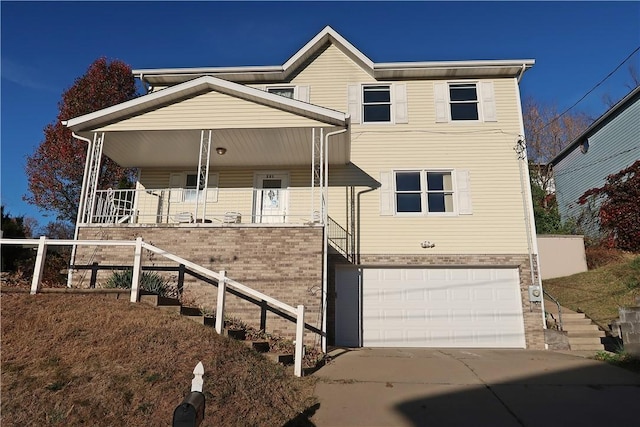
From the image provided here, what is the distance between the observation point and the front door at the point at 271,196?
12.2 meters

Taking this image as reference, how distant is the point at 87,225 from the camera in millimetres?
9430

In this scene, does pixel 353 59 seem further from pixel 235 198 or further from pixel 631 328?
pixel 631 328

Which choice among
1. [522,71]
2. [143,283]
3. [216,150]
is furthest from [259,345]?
[522,71]

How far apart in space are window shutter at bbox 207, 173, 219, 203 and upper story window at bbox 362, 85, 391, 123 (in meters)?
5.06

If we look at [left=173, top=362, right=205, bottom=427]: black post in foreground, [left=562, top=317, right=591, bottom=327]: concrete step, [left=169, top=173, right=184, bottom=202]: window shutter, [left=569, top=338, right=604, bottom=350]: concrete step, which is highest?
[left=169, top=173, right=184, bottom=202]: window shutter

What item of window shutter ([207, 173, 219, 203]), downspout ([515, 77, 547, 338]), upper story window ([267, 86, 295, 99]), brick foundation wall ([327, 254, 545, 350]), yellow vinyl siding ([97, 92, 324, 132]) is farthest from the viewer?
upper story window ([267, 86, 295, 99])

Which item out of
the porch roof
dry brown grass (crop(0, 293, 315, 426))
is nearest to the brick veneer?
dry brown grass (crop(0, 293, 315, 426))

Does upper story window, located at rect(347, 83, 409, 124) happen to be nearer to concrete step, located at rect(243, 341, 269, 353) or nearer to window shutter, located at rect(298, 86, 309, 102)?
window shutter, located at rect(298, 86, 309, 102)

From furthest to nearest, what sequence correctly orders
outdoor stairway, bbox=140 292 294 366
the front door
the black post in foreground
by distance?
1. the front door
2. outdoor stairway, bbox=140 292 294 366
3. the black post in foreground

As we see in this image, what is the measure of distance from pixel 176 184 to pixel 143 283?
200 inches

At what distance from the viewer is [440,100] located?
12.7 m

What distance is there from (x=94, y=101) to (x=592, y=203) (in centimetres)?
2605

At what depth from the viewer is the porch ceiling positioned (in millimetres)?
10266

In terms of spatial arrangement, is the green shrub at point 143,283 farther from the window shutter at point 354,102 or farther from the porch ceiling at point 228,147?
the window shutter at point 354,102
